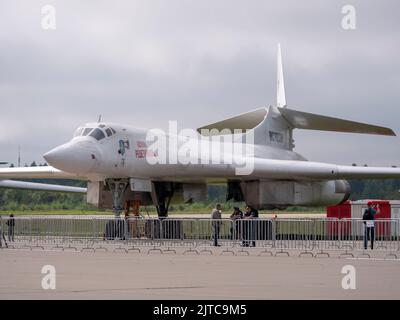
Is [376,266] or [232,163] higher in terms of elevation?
[232,163]

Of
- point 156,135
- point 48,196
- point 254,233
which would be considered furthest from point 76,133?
point 48,196

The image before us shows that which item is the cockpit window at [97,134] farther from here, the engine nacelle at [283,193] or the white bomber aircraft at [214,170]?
the engine nacelle at [283,193]

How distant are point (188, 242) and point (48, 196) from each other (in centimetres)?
5608

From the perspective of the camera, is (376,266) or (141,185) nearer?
(376,266)

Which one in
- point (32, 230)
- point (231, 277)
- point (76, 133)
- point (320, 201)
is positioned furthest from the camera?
point (320, 201)

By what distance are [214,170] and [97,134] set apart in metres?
4.18

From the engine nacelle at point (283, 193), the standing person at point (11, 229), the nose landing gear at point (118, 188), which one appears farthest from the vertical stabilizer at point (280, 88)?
the standing person at point (11, 229)

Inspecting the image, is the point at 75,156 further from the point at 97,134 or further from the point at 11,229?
the point at 11,229

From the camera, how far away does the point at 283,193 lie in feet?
102

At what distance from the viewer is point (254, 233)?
70.7ft

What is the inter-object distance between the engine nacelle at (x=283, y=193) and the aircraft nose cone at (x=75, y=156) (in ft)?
21.7
